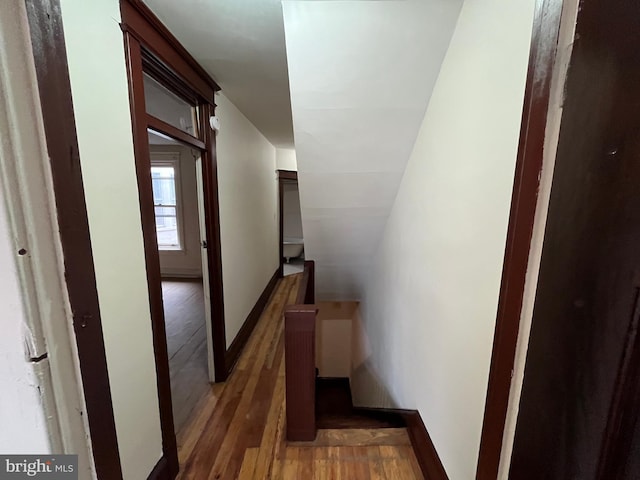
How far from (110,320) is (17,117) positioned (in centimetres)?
90

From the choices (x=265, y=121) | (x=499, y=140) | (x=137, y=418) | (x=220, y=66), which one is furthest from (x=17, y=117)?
(x=265, y=121)

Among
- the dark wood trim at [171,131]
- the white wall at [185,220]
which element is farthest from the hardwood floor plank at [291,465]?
the white wall at [185,220]

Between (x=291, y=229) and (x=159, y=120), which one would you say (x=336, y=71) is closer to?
(x=159, y=120)

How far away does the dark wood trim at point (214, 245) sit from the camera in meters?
2.08

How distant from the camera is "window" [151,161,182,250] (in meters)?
5.11

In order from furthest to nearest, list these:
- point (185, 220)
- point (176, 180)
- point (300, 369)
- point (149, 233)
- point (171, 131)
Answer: point (185, 220) → point (176, 180) → point (300, 369) → point (171, 131) → point (149, 233)

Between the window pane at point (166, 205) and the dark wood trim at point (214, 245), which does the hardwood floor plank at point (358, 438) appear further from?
the window pane at point (166, 205)

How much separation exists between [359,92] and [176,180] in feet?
14.6

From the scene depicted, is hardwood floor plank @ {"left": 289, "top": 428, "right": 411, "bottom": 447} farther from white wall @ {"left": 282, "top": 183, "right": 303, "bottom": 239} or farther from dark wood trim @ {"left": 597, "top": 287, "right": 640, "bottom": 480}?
white wall @ {"left": 282, "top": 183, "right": 303, "bottom": 239}

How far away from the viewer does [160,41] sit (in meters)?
1.41

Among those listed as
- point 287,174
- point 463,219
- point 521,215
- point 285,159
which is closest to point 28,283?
point 521,215

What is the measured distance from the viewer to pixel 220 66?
1824 mm

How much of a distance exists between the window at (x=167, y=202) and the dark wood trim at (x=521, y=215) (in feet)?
17.8

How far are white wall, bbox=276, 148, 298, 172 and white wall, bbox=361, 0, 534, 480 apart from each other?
11.6 ft
